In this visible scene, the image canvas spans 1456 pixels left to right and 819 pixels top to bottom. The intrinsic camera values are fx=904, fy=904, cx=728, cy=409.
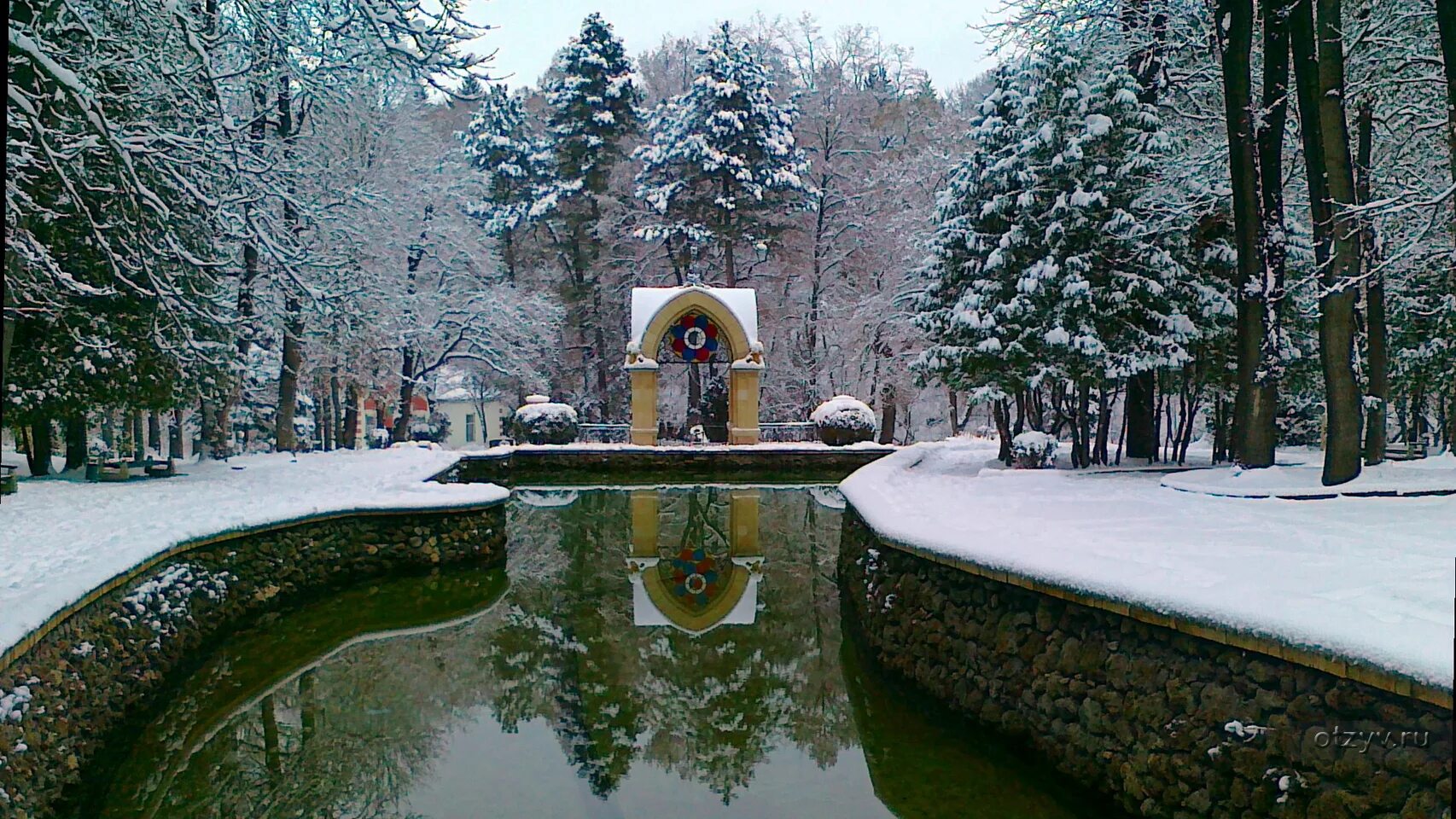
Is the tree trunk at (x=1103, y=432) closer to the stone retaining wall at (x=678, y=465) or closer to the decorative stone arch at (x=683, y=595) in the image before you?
the decorative stone arch at (x=683, y=595)

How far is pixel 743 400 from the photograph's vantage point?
2091 centimetres

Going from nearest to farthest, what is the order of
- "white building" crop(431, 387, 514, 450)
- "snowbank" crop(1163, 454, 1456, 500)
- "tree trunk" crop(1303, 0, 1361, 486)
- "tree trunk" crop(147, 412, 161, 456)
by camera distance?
"snowbank" crop(1163, 454, 1456, 500), "tree trunk" crop(1303, 0, 1361, 486), "tree trunk" crop(147, 412, 161, 456), "white building" crop(431, 387, 514, 450)

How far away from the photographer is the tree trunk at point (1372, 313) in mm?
10203

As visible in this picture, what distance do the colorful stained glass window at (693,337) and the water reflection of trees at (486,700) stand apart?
12391 mm

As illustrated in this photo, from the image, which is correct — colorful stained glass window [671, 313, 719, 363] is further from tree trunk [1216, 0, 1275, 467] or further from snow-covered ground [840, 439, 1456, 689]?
tree trunk [1216, 0, 1275, 467]

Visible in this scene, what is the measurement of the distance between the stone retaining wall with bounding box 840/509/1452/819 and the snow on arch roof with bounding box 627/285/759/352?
14509 mm

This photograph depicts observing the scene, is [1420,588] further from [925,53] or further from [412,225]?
[925,53]

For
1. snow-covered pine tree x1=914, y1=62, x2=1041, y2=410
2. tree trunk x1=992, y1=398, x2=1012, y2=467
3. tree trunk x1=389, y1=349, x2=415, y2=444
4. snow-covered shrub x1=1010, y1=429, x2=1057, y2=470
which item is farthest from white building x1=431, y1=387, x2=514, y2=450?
snow-covered shrub x1=1010, y1=429, x2=1057, y2=470

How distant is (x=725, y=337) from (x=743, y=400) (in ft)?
5.15

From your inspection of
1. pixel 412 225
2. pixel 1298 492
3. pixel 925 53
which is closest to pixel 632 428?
pixel 412 225

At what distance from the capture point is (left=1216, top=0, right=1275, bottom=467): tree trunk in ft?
Result: 31.2

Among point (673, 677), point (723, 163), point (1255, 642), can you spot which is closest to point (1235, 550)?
point (1255, 642)

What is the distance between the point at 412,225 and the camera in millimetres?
22266

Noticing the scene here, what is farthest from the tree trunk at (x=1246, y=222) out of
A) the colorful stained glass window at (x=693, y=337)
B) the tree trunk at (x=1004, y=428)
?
the colorful stained glass window at (x=693, y=337)
